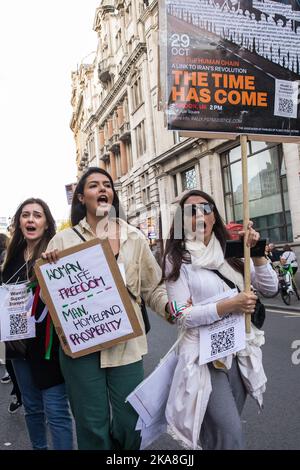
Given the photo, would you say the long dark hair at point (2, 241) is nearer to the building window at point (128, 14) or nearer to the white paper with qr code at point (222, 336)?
the white paper with qr code at point (222, 336)

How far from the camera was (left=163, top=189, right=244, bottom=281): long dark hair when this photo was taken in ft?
9.56

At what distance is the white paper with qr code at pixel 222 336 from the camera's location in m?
2.78

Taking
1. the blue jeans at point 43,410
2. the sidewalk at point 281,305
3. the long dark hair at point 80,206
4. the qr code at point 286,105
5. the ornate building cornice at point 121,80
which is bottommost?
the sidewalk at point 281,305

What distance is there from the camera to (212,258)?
293 centimetres

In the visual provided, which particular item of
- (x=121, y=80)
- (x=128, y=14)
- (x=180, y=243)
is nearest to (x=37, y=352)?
(x=180, y=243)

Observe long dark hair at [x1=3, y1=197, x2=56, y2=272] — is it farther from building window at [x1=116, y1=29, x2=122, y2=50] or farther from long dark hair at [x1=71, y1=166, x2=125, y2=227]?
building window at [x1=116, y1=29, x2=122, y2=50]

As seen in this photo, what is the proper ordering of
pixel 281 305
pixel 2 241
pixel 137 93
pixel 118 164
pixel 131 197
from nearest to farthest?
pixel 2 241 → pixel 281 305 → pixel 137 93 → pixel 131 197 → pixel 118 164

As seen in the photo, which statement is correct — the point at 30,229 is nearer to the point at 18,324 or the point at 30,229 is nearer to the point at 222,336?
the point at 18,324

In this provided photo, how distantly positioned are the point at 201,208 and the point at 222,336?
78cm

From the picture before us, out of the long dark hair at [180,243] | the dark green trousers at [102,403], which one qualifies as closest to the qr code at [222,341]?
the long dark hair at [180,243]

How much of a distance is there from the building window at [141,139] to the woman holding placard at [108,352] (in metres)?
34.1

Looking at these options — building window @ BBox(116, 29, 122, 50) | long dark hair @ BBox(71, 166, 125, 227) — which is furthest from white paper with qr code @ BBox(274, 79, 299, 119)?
building window @ BBox(116, 29, 122, 50)

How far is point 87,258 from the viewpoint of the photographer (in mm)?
2992

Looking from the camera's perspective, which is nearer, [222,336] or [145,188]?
[222,336]
